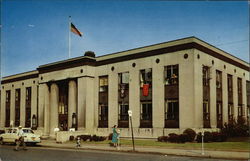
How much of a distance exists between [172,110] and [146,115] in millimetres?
3353

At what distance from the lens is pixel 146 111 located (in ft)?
114

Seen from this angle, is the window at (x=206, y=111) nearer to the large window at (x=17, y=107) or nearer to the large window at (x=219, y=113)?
the large window at (x=219, y=113)

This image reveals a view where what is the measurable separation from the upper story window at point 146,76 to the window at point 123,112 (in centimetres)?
359

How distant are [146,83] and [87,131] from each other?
9.72 meters

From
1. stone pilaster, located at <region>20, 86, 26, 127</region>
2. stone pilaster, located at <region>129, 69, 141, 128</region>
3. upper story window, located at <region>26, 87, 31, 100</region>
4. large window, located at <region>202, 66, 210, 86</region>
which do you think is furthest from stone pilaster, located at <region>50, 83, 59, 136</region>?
large window, located at <region>202, 66, 210, 86</region>

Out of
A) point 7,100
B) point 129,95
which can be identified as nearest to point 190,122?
point 129,95

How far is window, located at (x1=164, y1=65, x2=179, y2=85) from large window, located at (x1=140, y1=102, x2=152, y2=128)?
334 cm

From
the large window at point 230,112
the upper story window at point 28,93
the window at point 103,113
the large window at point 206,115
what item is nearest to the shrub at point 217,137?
the large window at point 206,115

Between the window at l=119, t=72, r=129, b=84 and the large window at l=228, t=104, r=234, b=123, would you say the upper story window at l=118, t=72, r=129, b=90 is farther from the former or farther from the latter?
the large window at l=228, t=104, r=234, b=123

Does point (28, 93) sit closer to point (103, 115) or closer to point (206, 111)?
point (103, 115)

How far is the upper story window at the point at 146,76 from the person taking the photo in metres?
34.7

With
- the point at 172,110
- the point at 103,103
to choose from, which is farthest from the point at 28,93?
the point at 172,110

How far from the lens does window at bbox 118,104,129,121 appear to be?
36625mm

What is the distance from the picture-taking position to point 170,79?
108ft
